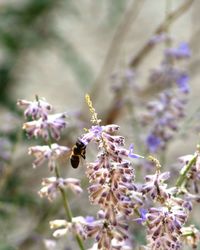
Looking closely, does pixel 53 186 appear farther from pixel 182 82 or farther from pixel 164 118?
pixel 182 82

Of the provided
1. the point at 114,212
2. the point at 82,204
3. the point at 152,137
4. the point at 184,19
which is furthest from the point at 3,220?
the point at 184,19

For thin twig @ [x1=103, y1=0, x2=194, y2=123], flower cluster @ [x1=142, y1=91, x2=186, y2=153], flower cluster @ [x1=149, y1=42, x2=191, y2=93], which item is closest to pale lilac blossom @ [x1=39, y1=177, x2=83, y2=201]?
flower cluster @ [x1=142, y1=91, x2=186, y2=153]

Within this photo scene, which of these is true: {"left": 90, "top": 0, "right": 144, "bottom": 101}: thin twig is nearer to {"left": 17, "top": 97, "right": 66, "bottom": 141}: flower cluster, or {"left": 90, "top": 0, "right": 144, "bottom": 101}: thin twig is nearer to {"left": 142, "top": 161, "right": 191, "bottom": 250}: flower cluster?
{"left": 17, "top": 97, "right": 66, "bottom": 141}: flower cluster

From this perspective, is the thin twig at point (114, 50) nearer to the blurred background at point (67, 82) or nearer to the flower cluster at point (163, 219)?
the blurred background at point (67, 82)

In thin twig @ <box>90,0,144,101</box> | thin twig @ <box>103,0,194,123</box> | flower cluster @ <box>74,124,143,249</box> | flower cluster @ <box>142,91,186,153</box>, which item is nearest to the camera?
flower cluster @ <box>74,124,143,249</box>

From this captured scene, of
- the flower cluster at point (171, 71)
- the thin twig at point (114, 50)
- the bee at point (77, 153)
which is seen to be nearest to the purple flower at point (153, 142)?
the flower cluster at point (171, 71)

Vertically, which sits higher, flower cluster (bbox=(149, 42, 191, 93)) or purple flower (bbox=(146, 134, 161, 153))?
flower cluster (bbox=(149, 42, 191, 93))

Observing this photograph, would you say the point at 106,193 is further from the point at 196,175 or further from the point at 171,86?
the point at 171,86

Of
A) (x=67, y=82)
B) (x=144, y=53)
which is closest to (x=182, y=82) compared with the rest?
(x=144, y=53)
